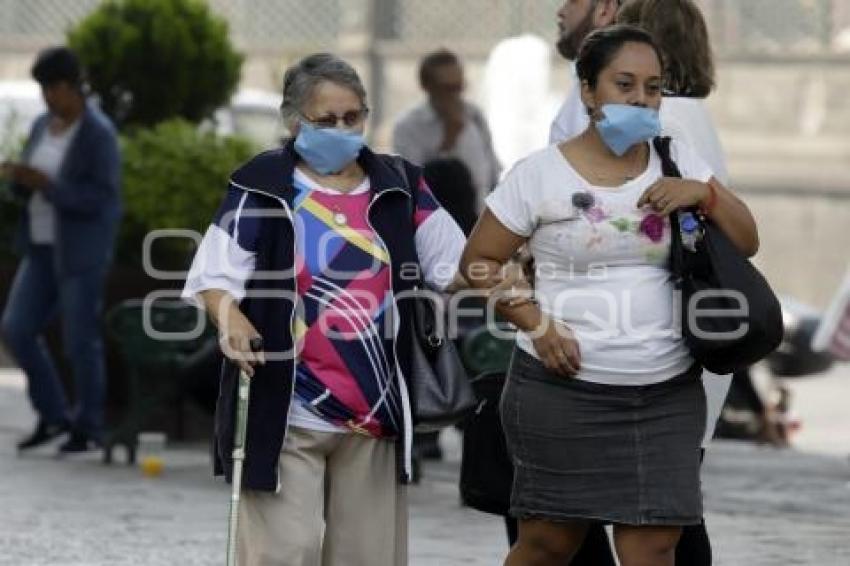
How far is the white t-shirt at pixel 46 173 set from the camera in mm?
12023

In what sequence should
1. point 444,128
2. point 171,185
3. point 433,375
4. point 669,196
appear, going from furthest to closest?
point 171,185 < point 444,128 < point 433,375 < point 669,196

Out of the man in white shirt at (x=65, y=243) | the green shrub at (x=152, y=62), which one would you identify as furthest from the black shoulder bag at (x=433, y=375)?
the green shrub at (x=152, y=62)

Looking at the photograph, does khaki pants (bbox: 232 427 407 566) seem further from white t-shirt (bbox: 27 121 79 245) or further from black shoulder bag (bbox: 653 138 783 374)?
white t-shirt (bbox: 27 121 79 245)

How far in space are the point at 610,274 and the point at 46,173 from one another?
20.3 feet

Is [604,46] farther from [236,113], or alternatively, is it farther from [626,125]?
[236,113]

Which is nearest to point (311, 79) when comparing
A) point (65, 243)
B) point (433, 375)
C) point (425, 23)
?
point (433, 375)

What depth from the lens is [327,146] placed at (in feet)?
20.5

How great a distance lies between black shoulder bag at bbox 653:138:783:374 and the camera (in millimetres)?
6152

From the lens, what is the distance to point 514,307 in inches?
245

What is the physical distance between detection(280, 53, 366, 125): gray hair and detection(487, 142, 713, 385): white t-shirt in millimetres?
465

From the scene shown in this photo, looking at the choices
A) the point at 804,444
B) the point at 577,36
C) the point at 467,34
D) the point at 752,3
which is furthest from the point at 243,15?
the point at 577,36

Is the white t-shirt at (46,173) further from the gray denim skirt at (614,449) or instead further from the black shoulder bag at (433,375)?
the gray denim skirt at (614,449)

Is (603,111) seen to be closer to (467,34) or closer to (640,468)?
(640,468)

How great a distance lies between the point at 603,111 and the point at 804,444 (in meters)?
8.65
